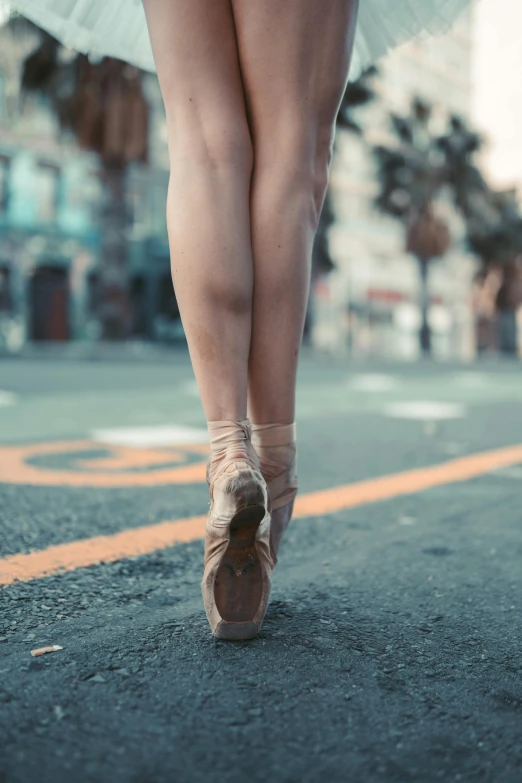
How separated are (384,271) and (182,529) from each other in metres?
35.9

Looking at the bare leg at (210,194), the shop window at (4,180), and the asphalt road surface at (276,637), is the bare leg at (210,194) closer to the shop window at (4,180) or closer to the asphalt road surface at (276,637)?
the asphalt road surface at (276,637)

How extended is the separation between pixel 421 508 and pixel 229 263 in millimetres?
1091

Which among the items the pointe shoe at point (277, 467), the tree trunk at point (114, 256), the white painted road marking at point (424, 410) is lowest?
the white painted road marking at point (424, 410)

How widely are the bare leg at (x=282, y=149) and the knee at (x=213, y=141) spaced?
4 centimetres

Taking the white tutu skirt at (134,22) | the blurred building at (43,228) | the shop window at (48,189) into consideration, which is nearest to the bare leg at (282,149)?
the white tutu skirt at (134,22)

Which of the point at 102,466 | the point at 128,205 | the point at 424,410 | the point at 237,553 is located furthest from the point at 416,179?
the point at 237,553

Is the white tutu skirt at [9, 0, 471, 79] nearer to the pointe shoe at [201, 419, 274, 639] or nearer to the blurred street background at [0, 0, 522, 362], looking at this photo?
the pointe shoe at [201, 419, 274, 639]

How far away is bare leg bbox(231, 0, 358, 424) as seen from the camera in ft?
4.36

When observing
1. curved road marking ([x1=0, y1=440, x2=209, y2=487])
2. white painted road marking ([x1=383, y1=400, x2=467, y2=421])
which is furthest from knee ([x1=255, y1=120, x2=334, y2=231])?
white painted road marking ([x1=383, y1=400, x2=467, y2=421])

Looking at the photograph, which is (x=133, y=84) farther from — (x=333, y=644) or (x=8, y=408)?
(x=333, y=644)

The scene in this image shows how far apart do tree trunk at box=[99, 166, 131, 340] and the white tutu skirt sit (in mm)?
14282

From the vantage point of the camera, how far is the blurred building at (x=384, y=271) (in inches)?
1328

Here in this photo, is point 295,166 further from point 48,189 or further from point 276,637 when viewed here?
point 48,189

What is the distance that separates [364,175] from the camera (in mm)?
36750
